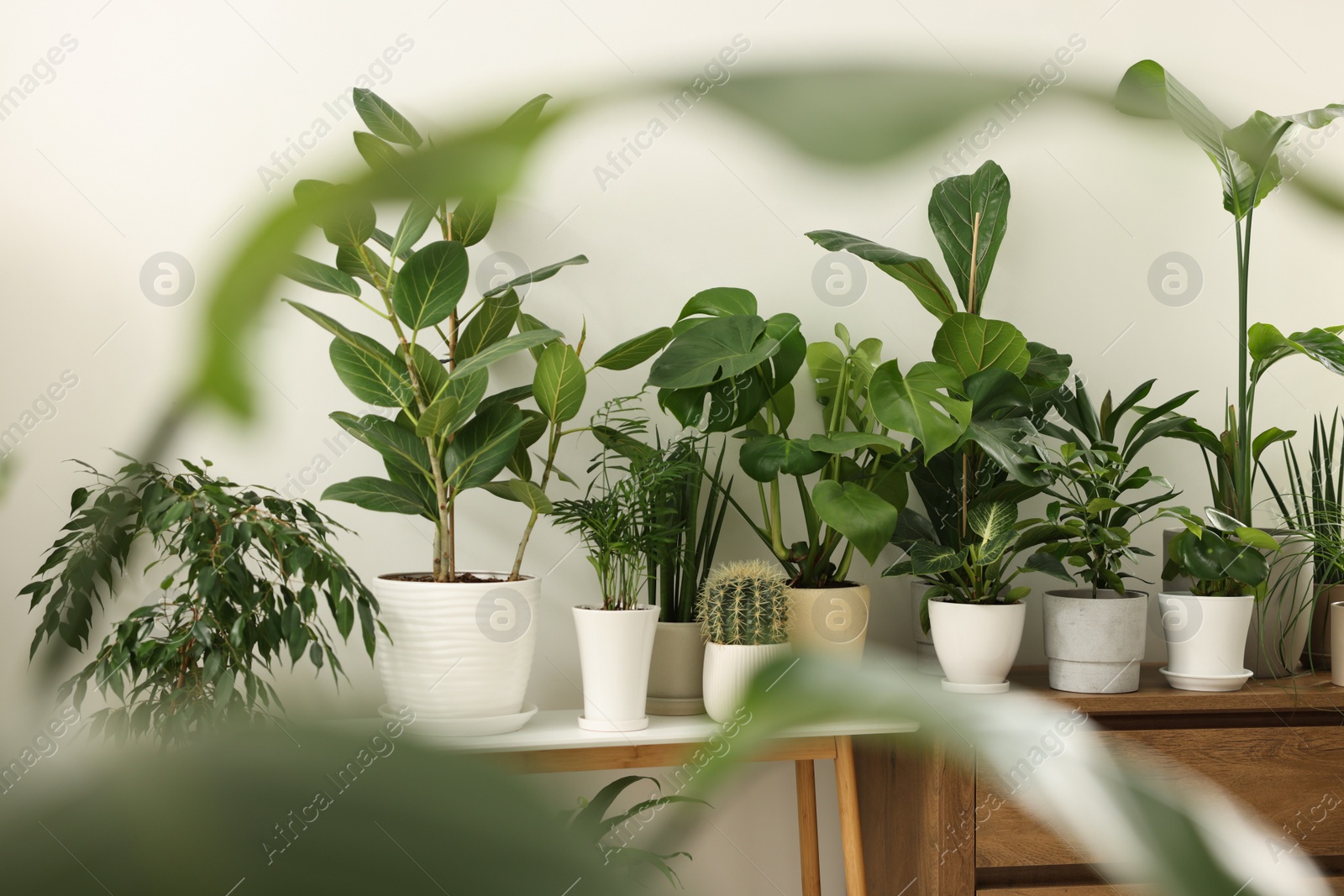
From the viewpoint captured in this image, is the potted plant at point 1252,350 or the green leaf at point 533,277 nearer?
the green leaf at point 533,277

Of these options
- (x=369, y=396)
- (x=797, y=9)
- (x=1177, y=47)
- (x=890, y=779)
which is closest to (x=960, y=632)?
(x=890, y=779)

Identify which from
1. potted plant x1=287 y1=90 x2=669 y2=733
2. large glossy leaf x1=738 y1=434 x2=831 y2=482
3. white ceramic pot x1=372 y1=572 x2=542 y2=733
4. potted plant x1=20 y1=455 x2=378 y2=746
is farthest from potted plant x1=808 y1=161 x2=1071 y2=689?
potted plant x1=20 y1=455 x2=378 y2=746

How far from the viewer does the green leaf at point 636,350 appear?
129 cm

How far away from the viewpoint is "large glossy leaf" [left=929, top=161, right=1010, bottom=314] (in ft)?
4.61

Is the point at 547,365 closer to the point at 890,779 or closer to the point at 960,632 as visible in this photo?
the point at 960,632

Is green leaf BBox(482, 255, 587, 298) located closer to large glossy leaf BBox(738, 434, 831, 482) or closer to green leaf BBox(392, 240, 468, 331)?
green leaf BBox(392, 240, 468, 331)

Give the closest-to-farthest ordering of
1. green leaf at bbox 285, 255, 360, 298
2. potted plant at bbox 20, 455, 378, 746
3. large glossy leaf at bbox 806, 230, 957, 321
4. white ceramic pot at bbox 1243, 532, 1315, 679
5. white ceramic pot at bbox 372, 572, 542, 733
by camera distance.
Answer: potted plant at bbox 20, 455, 378, 746, green leaf at bbox 285, 255, 360, 298, white ceramic pot at bbox 372, 572, 542, 733, large glossy leaf at bbox 806, 230, 957, 321, white ceramic pot at bbox 1243, 532, 1315, 679

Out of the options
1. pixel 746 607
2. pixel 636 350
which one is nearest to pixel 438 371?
pixel 636 350

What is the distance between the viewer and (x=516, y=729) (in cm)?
124

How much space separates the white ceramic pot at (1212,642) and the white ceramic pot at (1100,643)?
0.06m

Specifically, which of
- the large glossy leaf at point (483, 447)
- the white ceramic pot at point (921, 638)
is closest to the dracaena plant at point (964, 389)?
the white ceramic pot at point (921, 638)

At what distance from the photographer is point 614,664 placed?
1.23m

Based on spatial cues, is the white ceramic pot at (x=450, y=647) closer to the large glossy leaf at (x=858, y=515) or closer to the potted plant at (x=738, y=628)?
the potted plant at (x=738, y=628)

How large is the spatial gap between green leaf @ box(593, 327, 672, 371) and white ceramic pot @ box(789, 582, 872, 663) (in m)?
0.38
